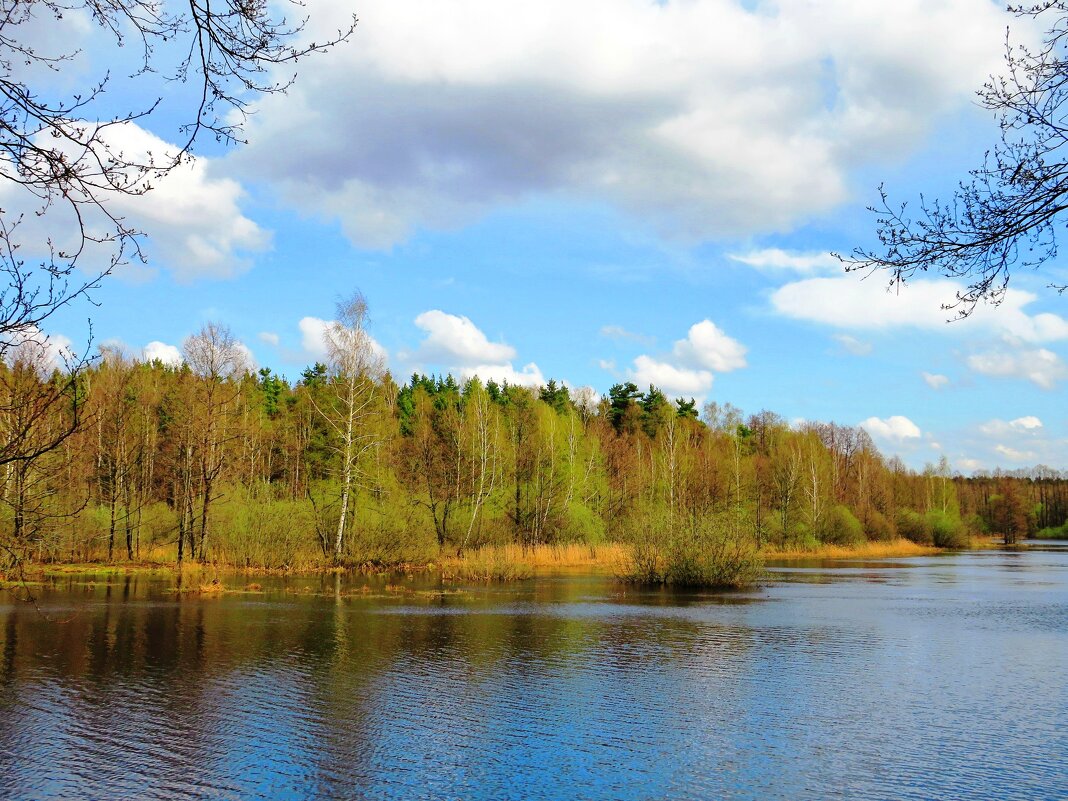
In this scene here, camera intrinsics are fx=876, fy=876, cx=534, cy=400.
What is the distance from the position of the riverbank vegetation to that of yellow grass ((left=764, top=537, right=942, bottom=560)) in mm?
428

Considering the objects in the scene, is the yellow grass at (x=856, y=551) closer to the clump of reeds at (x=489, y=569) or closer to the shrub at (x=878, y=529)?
the shrub at (x=878, y=529)

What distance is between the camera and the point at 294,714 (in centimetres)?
1288

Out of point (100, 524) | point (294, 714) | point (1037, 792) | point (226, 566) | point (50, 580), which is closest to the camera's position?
point (1037, 792)

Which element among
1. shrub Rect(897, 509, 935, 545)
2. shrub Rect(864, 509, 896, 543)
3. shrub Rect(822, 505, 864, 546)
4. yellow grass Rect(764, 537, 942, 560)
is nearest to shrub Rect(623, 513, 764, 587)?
yellow grass Rect(764, 537, 942, 560)

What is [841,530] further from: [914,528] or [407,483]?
[407,483]

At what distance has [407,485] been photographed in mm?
52281

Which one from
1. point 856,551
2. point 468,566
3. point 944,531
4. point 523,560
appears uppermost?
point 468,566

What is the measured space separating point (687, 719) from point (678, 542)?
76.6ft

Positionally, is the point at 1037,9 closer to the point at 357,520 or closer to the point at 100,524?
the point at 357,520

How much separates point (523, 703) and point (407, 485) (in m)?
39.2

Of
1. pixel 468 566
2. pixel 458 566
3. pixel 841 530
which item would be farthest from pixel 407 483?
pixel 841 530

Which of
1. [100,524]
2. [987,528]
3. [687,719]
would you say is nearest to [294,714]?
[687,719]

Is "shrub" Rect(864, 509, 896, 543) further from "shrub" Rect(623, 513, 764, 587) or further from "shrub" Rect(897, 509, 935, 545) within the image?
"shrub" Rect(623, 513, 764, 587)

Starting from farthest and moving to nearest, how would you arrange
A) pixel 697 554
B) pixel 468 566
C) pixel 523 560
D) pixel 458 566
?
pixel 523 560 < pixel 458 566 < pixel 468 566 < pixel 697 554
